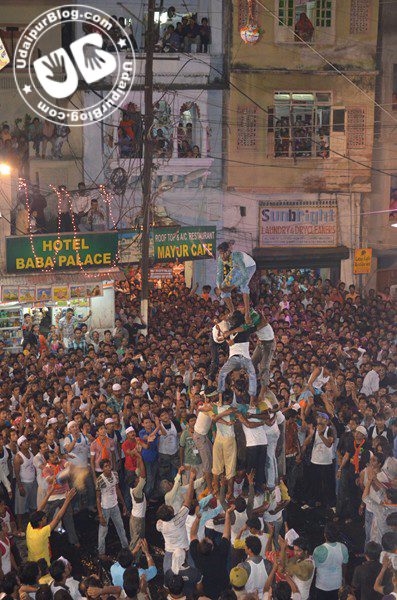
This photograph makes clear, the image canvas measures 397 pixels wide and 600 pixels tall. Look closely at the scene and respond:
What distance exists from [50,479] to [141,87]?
62.4 ft

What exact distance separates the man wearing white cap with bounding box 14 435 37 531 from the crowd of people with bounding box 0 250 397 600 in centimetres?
2

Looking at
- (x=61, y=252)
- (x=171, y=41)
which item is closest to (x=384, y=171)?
(x=171, y=41)

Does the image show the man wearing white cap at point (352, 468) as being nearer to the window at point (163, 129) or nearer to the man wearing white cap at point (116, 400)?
the man wearing white cap at point (116, 400)

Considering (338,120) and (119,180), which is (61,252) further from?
(338,120)

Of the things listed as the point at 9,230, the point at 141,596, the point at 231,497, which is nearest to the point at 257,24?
the point at 9,230

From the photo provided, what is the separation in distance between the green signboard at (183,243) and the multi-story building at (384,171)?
24.9ft

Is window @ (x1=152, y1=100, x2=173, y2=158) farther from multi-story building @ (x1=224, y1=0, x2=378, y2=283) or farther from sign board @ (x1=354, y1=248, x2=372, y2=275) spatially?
sign board @ (x1=354, y1=248, x2=372, y2=275)

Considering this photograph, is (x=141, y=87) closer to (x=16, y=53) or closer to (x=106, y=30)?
(x=106, y=30)

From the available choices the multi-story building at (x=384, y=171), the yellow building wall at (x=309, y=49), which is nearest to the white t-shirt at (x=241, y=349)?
the yellow building wall at (x=309, y=49)

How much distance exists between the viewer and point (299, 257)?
30.6 meters

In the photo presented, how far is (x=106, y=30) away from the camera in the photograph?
2964 cm

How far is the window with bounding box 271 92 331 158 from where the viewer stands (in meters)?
30.0

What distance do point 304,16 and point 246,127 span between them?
12.8 feet

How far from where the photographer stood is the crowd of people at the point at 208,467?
33.7 ft
